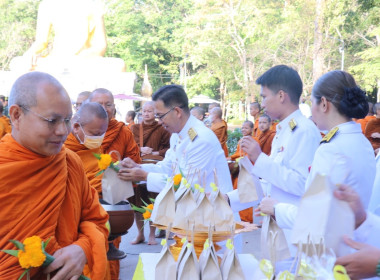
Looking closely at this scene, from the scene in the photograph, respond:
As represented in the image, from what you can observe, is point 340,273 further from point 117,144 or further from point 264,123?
point 264,123

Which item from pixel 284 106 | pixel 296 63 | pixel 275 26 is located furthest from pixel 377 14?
pixel 275 26

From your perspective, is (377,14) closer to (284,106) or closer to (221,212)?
(284,106)

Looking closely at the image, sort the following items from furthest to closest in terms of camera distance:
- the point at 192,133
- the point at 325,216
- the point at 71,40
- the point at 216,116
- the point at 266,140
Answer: the point at 71,40 < the point at 216,116 < the point at 266,140 < the point at 192,133 < the point at 325,216

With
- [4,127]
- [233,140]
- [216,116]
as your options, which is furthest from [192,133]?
[233,140]

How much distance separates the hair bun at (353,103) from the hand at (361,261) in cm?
93

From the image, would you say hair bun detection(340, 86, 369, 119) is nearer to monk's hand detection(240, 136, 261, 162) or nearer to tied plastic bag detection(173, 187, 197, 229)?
monk's hand detection(240, 136, 261, 162)

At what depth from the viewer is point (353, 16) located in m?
14.8

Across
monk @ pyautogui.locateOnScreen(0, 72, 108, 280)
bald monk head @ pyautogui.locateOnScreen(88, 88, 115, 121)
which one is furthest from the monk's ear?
bald monk head @ pyautogui.locateOnScreen(88, 88, 115, 121)

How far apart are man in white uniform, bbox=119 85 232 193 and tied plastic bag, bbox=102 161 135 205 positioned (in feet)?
0.16

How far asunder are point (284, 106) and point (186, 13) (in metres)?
38.8

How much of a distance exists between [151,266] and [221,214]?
505 mm

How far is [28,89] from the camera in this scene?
2.29 meters

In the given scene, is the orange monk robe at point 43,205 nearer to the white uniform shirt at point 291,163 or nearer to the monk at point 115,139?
the white uniform shirt at point 291,163

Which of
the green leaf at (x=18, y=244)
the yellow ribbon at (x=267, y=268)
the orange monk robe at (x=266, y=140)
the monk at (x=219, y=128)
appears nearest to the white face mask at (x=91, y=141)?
the green leaf at (x=18, y=244)
